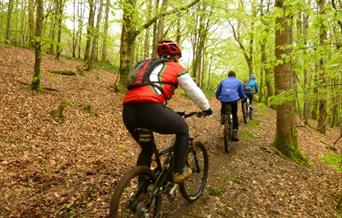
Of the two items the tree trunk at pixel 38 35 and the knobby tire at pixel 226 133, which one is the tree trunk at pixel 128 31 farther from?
the knobby tire at pixel 226 133

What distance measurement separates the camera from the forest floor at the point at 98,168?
5.81 meters

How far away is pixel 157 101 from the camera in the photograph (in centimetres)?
417

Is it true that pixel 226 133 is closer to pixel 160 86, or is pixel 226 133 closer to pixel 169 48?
pixel 169 48

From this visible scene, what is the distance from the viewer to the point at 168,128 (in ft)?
14.3

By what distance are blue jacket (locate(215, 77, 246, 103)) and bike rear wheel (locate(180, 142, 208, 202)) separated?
12.2ft

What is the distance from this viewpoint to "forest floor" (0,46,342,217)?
5.81 m

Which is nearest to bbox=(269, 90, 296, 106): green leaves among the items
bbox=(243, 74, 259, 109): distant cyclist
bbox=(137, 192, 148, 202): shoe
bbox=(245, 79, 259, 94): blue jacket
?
bbox=(137, 192, 148, 202): shoe

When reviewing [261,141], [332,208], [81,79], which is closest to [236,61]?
[81,79]

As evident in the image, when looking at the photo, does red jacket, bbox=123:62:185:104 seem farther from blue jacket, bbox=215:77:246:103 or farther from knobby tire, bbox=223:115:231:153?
blue jacket, bbox=215:77:246:103

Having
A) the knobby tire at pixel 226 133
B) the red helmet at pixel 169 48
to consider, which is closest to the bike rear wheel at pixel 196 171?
the red helmet at pixel 169 48

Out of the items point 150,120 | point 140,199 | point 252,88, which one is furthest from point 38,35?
point 252,88

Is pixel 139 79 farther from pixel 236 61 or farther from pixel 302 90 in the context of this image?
pixel 236 61

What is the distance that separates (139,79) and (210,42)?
1139 inches

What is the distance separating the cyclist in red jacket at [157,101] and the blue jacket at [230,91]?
515cm
